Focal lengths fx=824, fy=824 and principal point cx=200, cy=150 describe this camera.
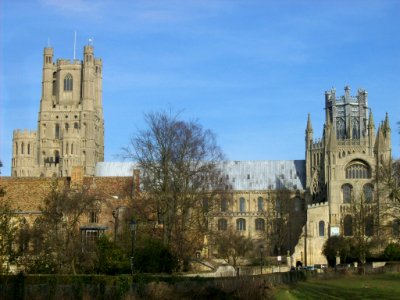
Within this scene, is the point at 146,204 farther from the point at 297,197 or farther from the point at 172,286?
the point at 297,197

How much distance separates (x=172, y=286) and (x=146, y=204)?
20.2 m

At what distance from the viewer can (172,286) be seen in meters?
31.1

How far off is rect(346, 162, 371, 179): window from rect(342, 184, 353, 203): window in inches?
Result: 55.3

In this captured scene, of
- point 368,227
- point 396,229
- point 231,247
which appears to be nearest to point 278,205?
point 368,227

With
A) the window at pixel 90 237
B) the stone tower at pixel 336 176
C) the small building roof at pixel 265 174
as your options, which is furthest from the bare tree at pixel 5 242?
the small building roof at pixel 265 174

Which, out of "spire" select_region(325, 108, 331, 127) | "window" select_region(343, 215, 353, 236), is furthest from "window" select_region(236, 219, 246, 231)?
"window" select_region(343, 215, 353, 236)

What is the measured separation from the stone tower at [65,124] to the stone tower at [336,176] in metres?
36.7

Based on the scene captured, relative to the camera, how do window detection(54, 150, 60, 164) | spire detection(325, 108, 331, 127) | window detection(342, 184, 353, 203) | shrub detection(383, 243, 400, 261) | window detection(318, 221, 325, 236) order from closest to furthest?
shrub detection(383, 243, 400, 261) < window detection(318, 221, 325, 236) < window detection(342, 184, 353, 203) < spire detection(325, 108, 331, 127) < window detection(54, 150, 60, 164)

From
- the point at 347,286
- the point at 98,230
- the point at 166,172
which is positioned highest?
the point at 166,172

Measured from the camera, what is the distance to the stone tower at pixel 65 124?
133375 millimetres

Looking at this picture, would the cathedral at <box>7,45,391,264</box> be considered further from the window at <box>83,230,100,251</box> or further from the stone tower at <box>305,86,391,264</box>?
the window at <box>83,230,100,251</box>

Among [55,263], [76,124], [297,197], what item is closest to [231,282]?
[55,263]

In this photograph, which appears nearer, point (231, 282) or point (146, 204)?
point (231, 282)

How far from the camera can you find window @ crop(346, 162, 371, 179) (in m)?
103
